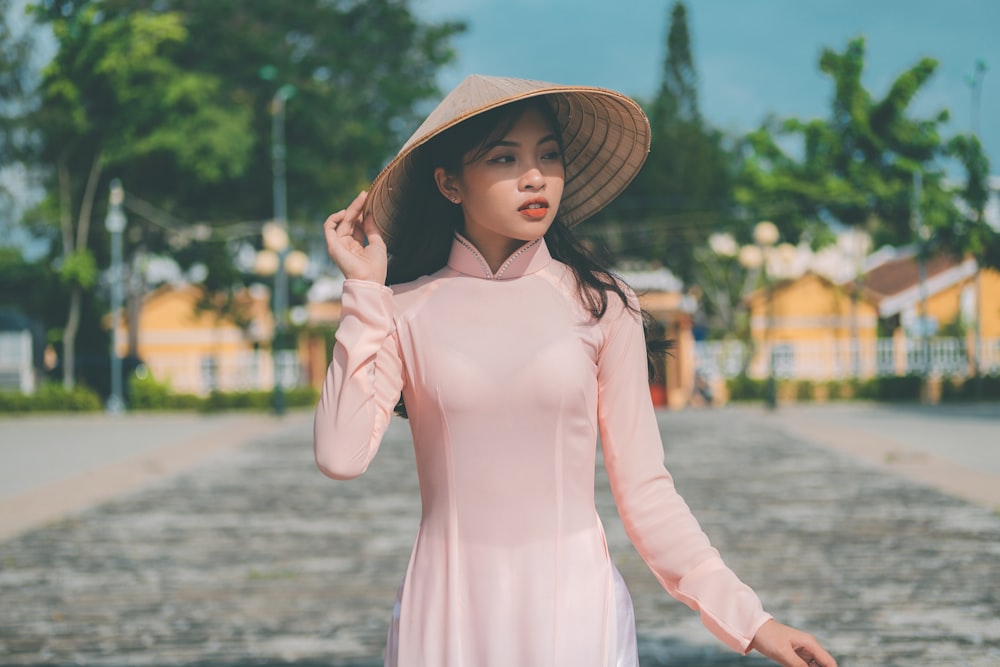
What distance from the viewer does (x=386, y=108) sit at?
44.0m

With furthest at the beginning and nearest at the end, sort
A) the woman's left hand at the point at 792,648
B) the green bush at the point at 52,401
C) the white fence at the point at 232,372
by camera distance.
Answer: the white fence at the point at 232,372 < the green bush at the point at 52,401 < the woman's left hand at the point at 792,648

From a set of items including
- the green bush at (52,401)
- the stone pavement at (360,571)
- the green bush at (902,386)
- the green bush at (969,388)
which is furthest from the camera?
the green bush at (902,386)

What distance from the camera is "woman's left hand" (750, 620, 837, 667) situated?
2115mm

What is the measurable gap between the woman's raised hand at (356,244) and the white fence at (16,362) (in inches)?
1575

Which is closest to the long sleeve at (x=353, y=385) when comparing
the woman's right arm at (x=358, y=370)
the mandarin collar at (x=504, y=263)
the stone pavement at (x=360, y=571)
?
the woman's right arm at (x=358, y=370)

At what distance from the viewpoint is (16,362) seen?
165 ft

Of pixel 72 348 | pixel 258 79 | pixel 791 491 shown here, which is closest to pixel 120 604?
pixel 791 491

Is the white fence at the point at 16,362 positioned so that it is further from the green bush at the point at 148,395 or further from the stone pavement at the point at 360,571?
the stone pavement at the point at 360,571

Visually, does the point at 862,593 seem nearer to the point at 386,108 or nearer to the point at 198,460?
the point at 198,460

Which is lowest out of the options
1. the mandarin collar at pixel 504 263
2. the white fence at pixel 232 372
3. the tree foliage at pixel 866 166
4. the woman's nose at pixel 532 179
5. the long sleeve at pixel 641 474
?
the white fence at pixel 232 372

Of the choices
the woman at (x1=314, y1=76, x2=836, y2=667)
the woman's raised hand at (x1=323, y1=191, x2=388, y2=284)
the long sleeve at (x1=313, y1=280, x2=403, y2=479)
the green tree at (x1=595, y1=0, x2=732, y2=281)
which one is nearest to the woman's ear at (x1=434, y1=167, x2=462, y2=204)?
the woman at (x1=314, y1=76, x2=836, y2=667)

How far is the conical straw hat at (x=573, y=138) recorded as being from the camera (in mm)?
2232

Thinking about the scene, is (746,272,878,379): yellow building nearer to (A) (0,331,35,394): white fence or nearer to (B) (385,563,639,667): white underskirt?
(A) (0,331,35,394): white fence

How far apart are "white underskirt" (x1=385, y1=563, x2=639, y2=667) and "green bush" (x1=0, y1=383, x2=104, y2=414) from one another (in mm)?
31301
